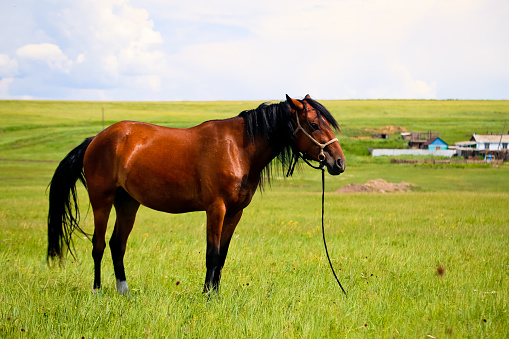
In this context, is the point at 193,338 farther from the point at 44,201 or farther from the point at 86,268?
the point at 44,201

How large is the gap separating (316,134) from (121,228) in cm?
307

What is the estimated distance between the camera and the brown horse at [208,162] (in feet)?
17.4

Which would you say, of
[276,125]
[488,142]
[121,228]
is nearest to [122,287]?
[121,228]

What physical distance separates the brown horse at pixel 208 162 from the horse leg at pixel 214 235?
0.5 inches

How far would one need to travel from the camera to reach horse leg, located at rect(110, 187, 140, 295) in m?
6.13

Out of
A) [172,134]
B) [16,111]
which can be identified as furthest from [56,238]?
[16,111]

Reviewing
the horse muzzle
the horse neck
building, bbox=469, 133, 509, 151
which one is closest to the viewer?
the horse muzzle

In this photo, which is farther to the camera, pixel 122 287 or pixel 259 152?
pixel 122 287

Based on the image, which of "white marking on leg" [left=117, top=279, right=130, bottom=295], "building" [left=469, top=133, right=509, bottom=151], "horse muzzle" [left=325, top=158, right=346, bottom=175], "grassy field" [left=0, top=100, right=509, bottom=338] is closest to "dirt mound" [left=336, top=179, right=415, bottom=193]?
"grassy field" [left=0, top=100, right=509, bottom=338]

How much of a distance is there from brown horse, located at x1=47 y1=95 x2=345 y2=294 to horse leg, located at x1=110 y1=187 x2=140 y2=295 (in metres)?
0.01

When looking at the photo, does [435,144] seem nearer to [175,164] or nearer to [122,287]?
[175,164]

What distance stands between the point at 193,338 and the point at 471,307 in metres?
3.16

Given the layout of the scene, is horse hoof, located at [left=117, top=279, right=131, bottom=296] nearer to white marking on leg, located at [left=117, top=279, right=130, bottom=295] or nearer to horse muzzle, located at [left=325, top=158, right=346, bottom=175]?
white marking on leg, located at [left=117, top=279, right=130, bottom=295]

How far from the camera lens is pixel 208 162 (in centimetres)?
542
